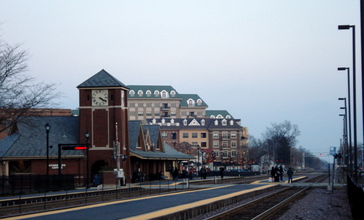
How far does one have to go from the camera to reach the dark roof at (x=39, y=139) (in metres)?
58.7

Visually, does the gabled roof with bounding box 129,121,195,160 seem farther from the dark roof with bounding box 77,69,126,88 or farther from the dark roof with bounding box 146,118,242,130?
the dark roof with bounding box 146,118,242,130

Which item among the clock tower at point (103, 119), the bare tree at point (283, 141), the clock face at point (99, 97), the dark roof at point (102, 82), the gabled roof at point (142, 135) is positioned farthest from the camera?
the bare tree at point (283, 141)

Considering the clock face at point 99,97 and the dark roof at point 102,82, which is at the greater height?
the dark roof at point 102,82

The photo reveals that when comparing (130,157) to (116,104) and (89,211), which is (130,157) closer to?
(116,104)

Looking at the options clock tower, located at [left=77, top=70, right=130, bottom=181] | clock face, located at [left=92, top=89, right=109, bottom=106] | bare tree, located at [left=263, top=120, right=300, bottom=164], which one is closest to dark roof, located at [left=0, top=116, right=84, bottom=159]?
clock tower, located at [left=77, top=70, right=130, bottom=181]

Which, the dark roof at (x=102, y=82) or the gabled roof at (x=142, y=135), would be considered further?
the gabled roof at (x=142, y=135)

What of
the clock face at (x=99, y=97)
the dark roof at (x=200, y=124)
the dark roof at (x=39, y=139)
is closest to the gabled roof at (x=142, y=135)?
the clock face at (x=99, y=97)

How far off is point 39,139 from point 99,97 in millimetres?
7399

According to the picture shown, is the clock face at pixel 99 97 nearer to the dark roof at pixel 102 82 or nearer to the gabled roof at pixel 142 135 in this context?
the dark roof at pixel 102 82

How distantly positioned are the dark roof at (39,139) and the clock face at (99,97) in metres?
4.34

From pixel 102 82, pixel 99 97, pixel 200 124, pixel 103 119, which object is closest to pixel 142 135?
pixel 103 119

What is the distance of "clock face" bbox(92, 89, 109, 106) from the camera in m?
61.6

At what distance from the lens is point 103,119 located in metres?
61.6

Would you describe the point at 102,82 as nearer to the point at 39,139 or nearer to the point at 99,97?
the point at 99,97
